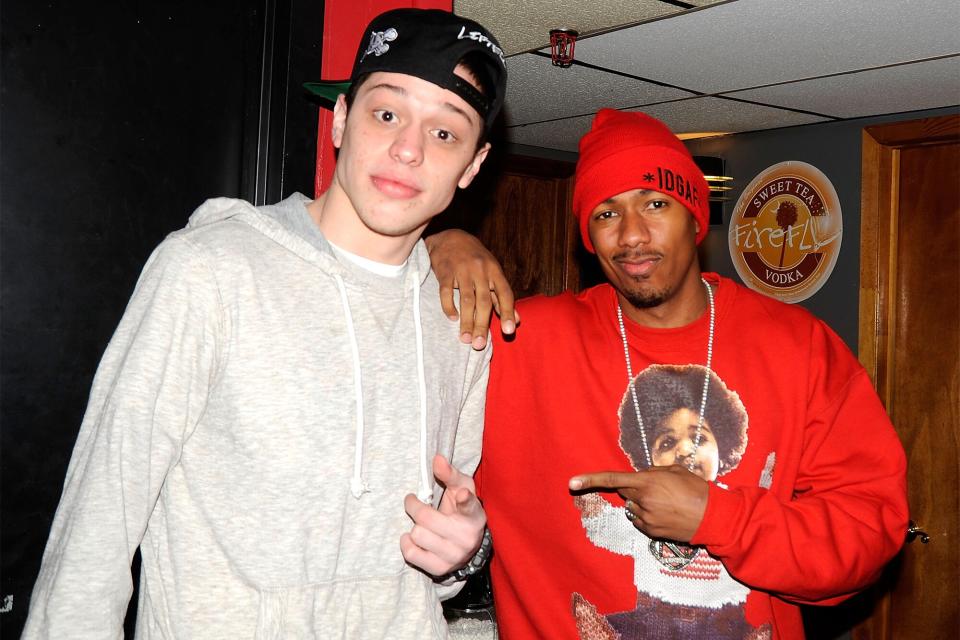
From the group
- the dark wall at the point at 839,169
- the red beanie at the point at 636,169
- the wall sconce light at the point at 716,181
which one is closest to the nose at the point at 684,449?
the red beanie at the point at 636,169

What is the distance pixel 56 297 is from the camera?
1346 mm

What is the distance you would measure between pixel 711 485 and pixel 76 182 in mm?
1227

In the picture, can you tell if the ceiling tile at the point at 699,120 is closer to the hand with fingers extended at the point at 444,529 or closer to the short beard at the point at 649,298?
the short beard at the point at 649,298

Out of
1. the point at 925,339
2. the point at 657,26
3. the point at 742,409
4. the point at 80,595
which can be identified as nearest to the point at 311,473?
the point at 80,595

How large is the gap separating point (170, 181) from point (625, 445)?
1001 millimetres

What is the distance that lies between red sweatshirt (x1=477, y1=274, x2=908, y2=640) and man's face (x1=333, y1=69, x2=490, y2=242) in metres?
0.57

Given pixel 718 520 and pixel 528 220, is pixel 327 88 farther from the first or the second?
pixel 528 220

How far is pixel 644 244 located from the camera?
1.81m

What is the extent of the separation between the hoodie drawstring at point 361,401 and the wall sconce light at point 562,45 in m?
1.57

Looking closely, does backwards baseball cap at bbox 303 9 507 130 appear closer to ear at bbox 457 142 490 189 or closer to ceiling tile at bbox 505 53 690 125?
ear at bbox 457 142 490 189

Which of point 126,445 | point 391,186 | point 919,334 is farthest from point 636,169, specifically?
point 919,334

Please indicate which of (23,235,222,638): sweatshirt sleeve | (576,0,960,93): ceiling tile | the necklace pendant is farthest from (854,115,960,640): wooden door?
(23,235,222,638): sweatshirt sleeve

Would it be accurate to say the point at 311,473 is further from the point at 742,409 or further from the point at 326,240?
the point at 742,409

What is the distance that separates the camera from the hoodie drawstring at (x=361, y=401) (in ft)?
3.91
